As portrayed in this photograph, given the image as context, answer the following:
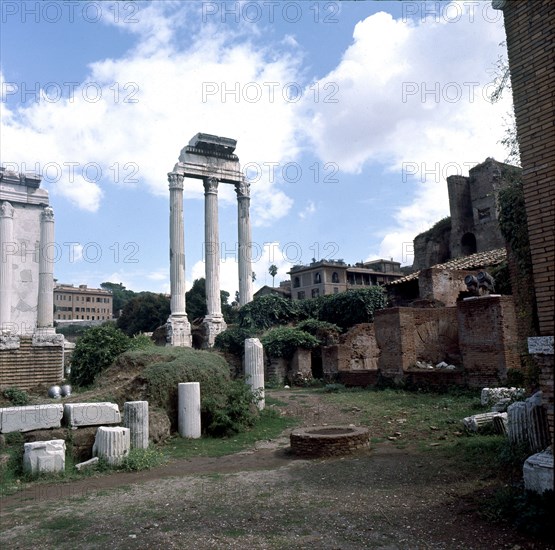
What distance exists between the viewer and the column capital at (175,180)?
27938 mm

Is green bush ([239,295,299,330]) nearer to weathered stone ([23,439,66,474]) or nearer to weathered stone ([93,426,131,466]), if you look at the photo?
weathered stone ([93,426,131,466])

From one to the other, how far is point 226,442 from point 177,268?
17694 millimetres

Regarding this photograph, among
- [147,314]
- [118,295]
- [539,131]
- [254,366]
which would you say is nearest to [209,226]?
[254,366]

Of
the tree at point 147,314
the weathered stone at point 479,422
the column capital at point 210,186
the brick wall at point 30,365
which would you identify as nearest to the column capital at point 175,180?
the column capital at point 210,186

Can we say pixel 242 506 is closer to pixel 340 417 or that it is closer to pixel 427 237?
pixel 340 417

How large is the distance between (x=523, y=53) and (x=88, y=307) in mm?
88126

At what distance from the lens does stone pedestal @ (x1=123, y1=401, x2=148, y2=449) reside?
9423mm

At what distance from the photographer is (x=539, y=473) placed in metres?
5.17

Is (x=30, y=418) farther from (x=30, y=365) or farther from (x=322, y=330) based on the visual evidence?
(x=322, y=330)

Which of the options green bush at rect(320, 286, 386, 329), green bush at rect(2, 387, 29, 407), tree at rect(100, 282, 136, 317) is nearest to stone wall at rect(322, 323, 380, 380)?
green bush at rect(320, 286, 386, 329)

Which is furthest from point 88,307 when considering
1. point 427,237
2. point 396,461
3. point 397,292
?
point 396,461

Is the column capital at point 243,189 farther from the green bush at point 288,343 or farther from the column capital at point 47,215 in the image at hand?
the column capital at point 47,215

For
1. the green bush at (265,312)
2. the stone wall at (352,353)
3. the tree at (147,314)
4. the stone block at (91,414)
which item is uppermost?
the tree at (147,314)

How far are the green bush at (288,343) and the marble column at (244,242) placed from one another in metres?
6.15
